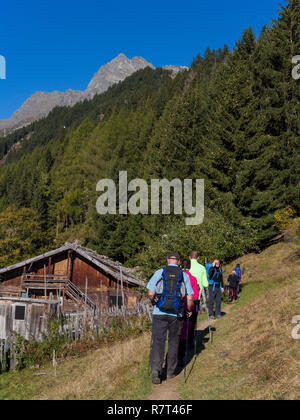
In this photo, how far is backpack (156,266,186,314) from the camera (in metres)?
6.59

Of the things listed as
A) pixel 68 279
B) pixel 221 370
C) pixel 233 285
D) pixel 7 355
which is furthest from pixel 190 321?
pixel 68 279

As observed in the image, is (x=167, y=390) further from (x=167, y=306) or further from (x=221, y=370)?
(x=167, y=306)

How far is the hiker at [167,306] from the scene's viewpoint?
21.7 ft

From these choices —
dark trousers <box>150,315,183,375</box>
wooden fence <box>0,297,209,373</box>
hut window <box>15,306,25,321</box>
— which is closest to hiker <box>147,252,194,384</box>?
dark trousers <box>150,315,183,375</box>

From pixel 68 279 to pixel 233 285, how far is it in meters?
18.1

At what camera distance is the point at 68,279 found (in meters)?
31.7

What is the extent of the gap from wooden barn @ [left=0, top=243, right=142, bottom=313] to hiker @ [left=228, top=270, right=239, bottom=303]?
14.3 m

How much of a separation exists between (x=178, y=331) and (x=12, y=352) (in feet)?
28.0

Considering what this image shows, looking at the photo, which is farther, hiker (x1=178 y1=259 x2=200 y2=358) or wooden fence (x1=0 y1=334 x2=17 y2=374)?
wooden fence (x1=0 y1=334 x2=17 y2=374)

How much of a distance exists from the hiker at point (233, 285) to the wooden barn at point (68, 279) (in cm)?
1426

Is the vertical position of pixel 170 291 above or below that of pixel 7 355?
above

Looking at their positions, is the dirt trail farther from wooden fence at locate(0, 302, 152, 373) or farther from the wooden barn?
the wooden barn
